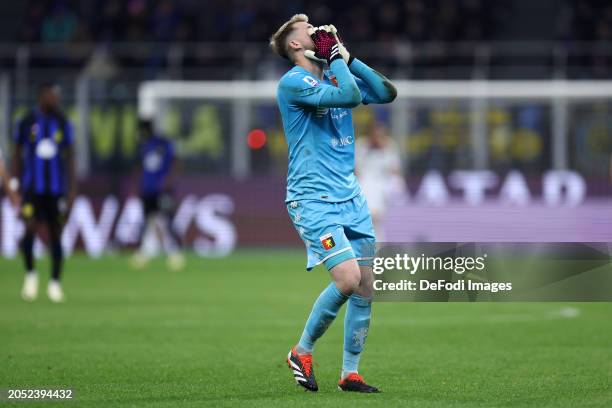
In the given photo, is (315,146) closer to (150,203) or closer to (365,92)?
(365,92)

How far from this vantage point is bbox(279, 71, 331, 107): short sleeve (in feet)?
26.0

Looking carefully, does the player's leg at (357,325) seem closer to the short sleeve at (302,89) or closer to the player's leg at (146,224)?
the short sleeve at (302,89)

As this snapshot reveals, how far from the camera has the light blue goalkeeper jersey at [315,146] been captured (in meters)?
8.09

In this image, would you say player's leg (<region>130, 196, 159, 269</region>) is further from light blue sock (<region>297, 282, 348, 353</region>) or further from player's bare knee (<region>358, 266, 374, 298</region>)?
player's bare knee (<region>358, 266, 374, 298</region>)

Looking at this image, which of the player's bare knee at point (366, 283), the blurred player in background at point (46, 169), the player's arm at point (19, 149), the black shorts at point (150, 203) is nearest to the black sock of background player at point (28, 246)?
the blurred player in background at point (46, 169)

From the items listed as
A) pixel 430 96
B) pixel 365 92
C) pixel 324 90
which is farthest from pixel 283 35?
pixel 430 96

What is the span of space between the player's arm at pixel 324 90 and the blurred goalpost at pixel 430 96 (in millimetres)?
16079

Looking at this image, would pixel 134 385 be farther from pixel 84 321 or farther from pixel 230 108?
pixel 230 108

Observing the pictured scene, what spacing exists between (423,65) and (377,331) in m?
12.7

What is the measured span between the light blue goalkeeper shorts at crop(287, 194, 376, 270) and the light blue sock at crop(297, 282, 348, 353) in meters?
0.23

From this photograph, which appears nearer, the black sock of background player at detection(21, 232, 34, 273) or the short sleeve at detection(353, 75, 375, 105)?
the short sleeve at detection(353, 75, 375, 105)

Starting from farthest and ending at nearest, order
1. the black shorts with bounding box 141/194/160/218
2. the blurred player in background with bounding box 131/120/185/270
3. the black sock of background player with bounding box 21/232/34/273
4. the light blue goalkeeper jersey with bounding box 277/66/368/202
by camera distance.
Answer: the black shorts with bounding box 141/194/160/218
the blurred player in background with bounding box 131/120/185/270
the black sock of background player with bounding box 21/232/34/273
the light blue goalkeeper jersey with bounding box 277/66/368/202

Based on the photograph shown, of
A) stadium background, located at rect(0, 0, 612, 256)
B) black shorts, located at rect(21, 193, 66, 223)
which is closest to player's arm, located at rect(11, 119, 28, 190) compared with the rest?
black shorts, located at rect(21, 193, 66, 223)

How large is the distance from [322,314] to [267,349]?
2.86 metres
